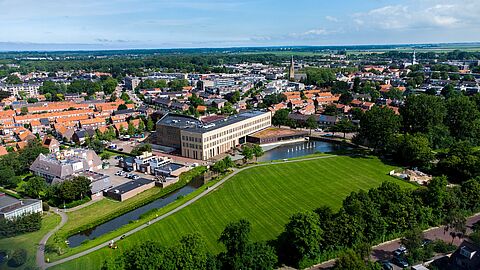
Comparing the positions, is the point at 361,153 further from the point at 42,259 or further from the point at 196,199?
the point at 42,259

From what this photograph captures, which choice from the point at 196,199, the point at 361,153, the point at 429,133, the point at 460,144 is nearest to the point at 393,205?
the point at 196,199

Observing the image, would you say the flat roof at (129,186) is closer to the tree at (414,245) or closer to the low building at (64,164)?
the low building at (64,164)

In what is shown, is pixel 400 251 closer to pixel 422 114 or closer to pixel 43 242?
pixel 43 242

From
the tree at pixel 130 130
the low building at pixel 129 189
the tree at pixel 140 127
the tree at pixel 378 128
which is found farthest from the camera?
the tree at pixel 140 127

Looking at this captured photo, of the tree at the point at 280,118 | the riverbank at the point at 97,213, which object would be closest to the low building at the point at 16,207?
the riverbank at the point at 97,213

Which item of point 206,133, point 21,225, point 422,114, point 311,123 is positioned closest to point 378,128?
point 422,114

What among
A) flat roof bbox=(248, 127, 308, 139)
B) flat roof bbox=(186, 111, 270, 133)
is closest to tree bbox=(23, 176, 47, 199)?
flat roof bbox=(186, 111, 270, 133)
